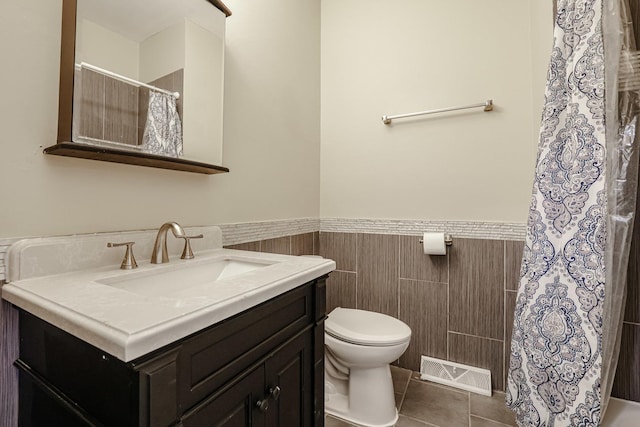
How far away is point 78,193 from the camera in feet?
2.85

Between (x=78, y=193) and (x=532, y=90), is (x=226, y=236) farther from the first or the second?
(x=532, y=90)

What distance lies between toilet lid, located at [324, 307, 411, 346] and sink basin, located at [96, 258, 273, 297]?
0.63 metres

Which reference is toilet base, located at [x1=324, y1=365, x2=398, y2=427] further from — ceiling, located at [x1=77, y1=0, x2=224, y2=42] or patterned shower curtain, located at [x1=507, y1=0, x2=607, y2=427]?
ceiling, located at [x1=77, y1=0, x2=224, y2=42]

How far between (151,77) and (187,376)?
97 centimetres

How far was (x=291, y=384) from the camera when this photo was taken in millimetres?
883

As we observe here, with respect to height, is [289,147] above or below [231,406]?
above

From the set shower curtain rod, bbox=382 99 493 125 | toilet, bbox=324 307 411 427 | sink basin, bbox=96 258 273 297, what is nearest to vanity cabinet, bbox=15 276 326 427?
sink basin, bbox=96 258 273 297

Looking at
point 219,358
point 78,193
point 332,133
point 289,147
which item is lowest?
point 219,358

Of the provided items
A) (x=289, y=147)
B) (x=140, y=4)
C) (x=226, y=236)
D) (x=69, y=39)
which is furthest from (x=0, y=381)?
(x=289, y=147)

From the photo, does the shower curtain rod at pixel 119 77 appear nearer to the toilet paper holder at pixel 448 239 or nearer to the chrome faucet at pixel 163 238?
the chrome faucet at pixel 163 238

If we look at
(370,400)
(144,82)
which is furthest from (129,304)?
(370,400)

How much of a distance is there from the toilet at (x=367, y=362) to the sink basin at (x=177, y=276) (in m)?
0.63

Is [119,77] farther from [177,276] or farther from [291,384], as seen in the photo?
[291,384]

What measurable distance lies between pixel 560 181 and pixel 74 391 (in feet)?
5.02
